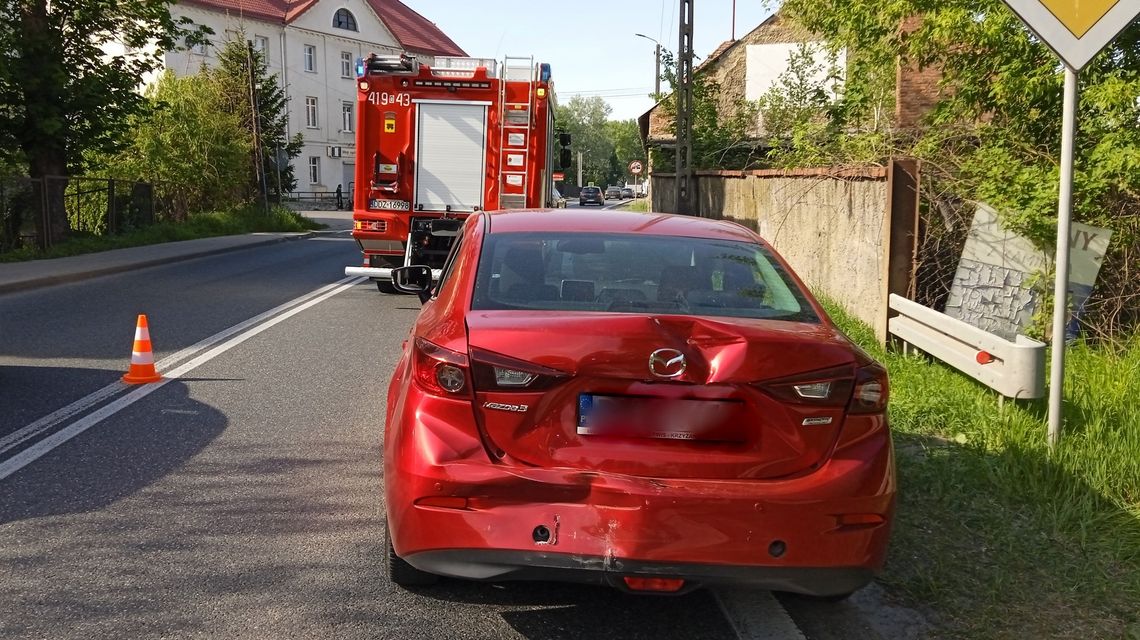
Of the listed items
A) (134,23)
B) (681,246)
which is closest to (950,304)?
(681,246)

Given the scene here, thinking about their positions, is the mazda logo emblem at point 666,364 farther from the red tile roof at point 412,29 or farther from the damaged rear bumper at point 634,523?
the red tile roof at point 412,29

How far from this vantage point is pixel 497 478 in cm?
327

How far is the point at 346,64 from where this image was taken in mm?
68125

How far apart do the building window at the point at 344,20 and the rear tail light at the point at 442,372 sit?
66.6 metres

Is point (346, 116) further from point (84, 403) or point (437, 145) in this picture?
point (84, 403)

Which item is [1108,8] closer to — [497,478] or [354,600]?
[497,478]

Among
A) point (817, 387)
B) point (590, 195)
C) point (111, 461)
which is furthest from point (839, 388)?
point (590, 195)

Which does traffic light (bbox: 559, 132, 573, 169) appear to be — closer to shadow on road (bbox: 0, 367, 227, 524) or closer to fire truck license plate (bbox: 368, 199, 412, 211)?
fire truck license plate (bbox: 368, 199, 412, 211)

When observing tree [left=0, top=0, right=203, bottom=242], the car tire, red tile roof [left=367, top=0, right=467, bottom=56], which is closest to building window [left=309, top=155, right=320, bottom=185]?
red tile roof [left=367, top=0, right=467, bottom=56]

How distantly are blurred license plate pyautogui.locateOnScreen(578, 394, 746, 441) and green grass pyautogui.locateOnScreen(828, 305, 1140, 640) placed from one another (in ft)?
3.93

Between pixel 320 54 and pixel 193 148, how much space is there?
35362 millimetres

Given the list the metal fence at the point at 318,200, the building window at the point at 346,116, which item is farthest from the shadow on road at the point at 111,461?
the building window at the point at 346,116

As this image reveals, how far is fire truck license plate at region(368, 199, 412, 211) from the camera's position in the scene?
14141 millimetres

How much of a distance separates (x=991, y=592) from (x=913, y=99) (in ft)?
33.0
